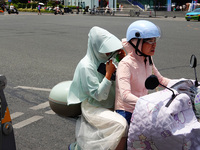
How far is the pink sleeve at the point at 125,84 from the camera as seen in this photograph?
277 centimetres

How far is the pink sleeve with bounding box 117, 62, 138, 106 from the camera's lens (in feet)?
9.08

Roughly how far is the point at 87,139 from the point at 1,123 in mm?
941

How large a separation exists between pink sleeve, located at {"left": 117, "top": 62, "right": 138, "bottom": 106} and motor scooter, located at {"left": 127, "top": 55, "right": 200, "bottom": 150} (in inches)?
9.3

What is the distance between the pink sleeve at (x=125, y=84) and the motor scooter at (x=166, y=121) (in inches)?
9.3

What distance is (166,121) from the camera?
2.35m

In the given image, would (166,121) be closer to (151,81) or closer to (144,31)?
(151,81)

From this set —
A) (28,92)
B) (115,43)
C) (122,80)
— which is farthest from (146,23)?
(28,92)

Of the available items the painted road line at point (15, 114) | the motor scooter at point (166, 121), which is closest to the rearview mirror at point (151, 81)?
the motor scooter at point (166, 121)

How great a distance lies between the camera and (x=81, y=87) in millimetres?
3125

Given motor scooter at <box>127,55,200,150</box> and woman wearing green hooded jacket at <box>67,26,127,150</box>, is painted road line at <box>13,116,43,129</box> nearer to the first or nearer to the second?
woman wearing green hooded jacket at <box>67,26,127,150</box>

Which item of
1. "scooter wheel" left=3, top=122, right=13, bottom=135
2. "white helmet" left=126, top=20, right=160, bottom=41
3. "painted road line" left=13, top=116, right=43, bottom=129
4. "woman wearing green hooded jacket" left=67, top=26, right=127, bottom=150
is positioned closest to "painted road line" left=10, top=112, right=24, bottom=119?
"painted road line" left=13, top=116, right=43, bottom=129

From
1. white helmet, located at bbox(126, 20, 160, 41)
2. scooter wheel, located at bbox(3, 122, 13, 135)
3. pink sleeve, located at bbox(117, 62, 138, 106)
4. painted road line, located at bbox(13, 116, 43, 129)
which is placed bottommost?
painted road line, located at bbox(13, 116, 43, 129)

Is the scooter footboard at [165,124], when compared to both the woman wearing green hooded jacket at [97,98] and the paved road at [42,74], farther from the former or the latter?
the paved road at [42,74]

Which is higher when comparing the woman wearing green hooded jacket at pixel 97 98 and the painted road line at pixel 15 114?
the woman wearing green hooded jacket at pixel 97 98
